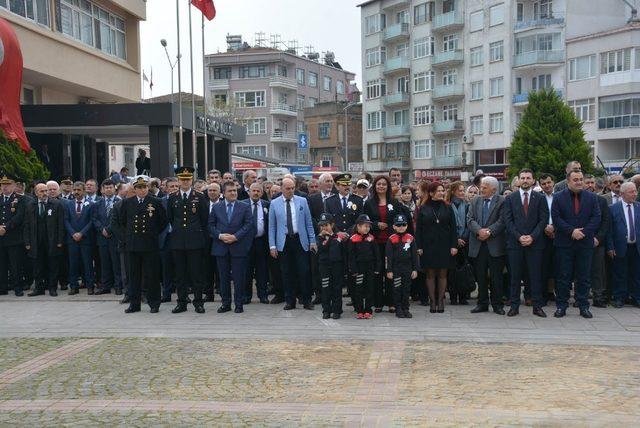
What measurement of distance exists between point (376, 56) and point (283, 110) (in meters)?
18.8

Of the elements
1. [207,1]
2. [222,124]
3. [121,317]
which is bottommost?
[121,317]

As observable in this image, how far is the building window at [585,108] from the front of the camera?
53.5 m

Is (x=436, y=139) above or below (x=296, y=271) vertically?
above

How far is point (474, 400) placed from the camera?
6.79 metres

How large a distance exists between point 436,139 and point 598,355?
59.8m

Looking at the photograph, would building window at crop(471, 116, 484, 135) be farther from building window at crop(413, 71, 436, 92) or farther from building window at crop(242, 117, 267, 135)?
building window at crop(242, 117, 267, 135)

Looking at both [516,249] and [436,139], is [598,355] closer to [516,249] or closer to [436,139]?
[516,249]

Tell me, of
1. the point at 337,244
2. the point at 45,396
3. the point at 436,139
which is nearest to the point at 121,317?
the point at 337,244

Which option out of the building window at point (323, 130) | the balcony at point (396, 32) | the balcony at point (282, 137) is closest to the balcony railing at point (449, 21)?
the balcony at point (396, 32)

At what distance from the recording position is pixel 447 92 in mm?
64625

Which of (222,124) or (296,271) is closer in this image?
(296,271)

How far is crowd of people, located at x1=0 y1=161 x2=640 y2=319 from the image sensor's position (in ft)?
36.4

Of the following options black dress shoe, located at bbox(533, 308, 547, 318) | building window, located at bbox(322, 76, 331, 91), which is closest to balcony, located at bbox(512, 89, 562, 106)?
building window, located at bbox(322, 76, 331, 91)

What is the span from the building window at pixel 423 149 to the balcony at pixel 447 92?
4.27 meters
